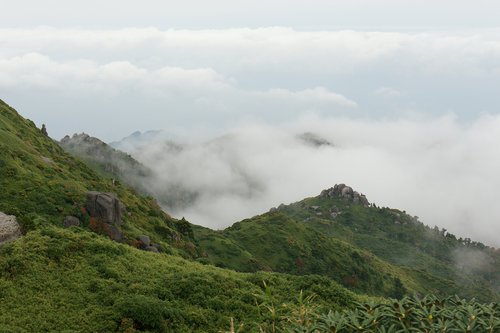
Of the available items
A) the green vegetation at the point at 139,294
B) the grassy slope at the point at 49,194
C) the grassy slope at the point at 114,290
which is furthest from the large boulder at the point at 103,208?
the grassy slope at the point at 114,290

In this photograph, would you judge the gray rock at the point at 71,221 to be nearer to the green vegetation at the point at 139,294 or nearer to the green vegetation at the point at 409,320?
the green vegetation at the point at 139,294

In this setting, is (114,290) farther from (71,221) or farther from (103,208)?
(103,208)

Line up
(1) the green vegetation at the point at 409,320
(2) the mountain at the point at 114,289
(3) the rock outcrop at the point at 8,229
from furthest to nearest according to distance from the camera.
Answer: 1. (3) the rock outcrop at the point at 8,229
2. (2) the mountain at the point at 114,289
3. (1) the green vegetation at the point at 409,320

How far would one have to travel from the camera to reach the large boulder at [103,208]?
2186 inches

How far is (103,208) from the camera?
183 feet

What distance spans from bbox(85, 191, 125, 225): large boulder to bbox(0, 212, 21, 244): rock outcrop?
12.9m

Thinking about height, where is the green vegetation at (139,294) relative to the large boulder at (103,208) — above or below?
below

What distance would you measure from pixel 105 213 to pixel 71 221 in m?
4.78

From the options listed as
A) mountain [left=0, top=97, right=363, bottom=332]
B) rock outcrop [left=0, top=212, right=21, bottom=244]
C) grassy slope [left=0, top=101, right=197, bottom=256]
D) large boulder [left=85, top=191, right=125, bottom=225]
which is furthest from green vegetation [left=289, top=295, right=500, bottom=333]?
large boulder [left=85, top=191, right=125, bottom=225]

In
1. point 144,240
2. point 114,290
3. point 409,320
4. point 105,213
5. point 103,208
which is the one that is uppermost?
point 103,208

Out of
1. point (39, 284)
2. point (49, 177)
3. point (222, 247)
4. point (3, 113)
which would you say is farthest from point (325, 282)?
point (3, 113)

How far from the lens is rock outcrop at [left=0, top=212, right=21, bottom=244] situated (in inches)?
1529

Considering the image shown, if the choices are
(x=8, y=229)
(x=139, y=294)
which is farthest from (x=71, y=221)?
(x=139, y=294)

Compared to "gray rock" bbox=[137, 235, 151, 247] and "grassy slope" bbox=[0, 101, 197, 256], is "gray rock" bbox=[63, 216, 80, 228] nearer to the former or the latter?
"grassy slope" bbox=[0, 101, 197, 256]
